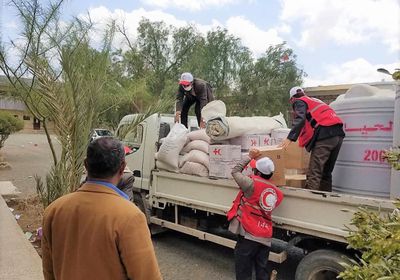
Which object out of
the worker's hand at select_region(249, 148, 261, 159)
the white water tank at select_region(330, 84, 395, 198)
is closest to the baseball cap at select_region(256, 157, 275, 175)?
the worker's hand at select_region(249, 148, 261, 159)

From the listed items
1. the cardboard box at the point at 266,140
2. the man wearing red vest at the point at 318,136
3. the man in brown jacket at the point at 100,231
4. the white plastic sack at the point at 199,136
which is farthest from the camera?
the white plastic sack at the point at 199,136

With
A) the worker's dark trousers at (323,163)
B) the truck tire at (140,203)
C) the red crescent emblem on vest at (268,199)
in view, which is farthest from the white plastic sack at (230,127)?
the truck tire at (140,203)

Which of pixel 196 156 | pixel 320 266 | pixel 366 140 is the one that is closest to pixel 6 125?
pixel 196 156

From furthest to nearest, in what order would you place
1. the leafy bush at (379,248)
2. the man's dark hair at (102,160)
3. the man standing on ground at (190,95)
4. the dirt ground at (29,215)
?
the man standing on ground at (190,95) < the dirt ground at (29,215) < the man's dark hair at (102,160) < the leafy bush at (379,248)

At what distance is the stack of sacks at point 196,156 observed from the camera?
4973mm

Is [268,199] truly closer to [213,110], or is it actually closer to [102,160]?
[213,110]

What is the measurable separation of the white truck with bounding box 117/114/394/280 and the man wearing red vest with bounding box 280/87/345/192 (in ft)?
1.48

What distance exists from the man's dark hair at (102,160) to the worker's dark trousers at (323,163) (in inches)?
112

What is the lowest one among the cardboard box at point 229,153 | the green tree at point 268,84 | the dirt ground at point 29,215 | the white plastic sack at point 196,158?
the dirt ground at point 29,215

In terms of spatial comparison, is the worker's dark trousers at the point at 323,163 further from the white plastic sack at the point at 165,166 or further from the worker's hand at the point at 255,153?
the white plastic sack at the point at 165,166

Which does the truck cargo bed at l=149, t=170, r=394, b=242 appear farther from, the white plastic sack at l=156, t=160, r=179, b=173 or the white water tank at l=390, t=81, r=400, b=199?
the white water tank at l=390, t=81, r=400, b=199

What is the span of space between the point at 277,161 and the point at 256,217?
2.14 ft

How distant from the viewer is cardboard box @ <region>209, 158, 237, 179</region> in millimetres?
4605

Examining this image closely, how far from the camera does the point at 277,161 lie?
160 inches
